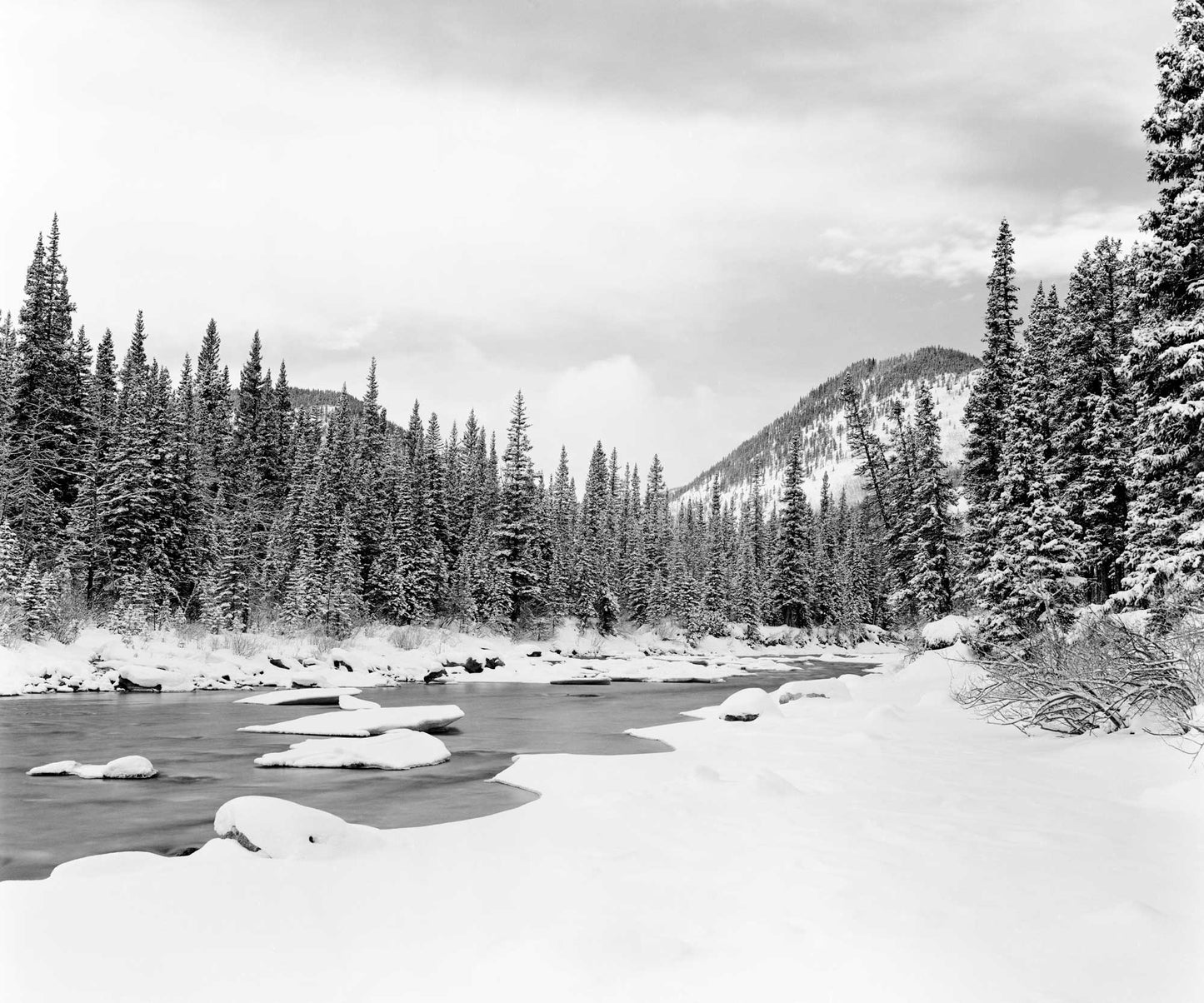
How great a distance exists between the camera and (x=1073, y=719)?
13008mm

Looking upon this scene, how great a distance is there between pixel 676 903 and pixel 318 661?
110ft

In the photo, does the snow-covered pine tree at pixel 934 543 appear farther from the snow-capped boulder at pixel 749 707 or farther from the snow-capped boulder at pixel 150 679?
the snow-capped boulder at pixel 150 679

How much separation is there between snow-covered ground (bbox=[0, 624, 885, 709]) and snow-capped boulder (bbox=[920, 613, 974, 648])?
14622 millimetres

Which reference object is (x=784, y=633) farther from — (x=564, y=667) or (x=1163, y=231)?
(x=1163, y=231)

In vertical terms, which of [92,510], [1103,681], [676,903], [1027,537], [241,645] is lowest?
[676,903]

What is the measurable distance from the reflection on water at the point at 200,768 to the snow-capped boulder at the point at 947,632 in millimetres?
10250

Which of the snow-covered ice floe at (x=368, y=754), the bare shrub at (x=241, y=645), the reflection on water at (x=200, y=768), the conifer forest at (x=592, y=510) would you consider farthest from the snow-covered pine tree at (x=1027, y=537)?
the bare shrub at (x=241, y=645)

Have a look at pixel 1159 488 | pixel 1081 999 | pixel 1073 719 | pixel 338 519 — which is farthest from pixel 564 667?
pixel 1081 999

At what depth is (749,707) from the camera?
20.5 metres

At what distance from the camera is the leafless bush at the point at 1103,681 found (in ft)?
37.1

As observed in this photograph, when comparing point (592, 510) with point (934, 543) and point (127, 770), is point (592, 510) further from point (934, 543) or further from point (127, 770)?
point (127, 770)

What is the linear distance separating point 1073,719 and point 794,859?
8670 mm

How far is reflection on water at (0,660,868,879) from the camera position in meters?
10.4

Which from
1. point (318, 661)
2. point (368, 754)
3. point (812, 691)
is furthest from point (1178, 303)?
point (318, 661)
